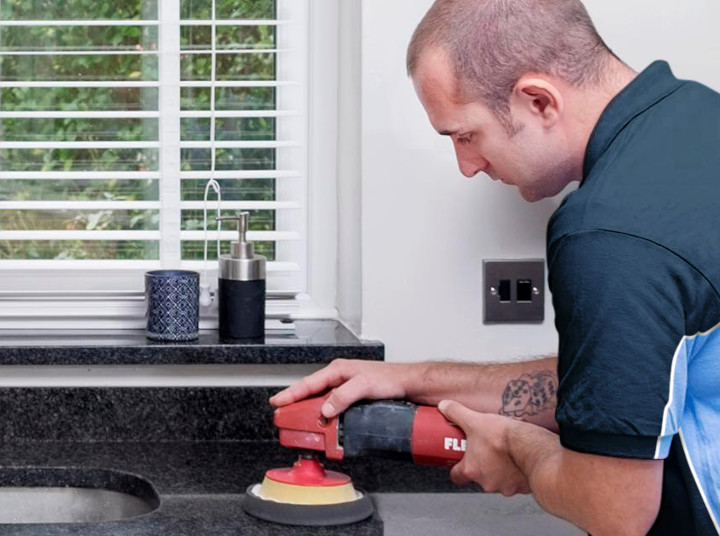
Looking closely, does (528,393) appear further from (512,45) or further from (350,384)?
(512,45)

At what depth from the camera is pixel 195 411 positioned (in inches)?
82.8

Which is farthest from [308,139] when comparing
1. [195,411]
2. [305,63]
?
[195,411]

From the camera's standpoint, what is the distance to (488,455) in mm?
1633

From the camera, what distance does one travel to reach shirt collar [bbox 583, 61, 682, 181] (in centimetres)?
137

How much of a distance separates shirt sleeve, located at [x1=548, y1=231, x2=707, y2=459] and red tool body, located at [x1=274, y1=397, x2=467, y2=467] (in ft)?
1.36

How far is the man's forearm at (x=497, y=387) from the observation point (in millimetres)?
1824

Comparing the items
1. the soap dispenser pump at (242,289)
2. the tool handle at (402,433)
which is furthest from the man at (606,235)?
the soap dispenser pump at (242,289)

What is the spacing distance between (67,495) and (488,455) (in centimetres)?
73

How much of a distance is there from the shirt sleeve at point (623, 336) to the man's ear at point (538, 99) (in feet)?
0.67

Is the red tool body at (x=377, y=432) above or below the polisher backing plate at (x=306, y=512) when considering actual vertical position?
above

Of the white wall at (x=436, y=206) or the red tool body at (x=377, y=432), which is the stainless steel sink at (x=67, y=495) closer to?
the red tool body at (x=377, y=432)

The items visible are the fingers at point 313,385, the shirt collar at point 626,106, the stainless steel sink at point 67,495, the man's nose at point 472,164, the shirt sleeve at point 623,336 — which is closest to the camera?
the shirt sleeve at point 623,336

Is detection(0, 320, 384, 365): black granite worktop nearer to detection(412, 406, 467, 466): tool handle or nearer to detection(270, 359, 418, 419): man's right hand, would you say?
detection(270, 359, 418, 419): man's right hand

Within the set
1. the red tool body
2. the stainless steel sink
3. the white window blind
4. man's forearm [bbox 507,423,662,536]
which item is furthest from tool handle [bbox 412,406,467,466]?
the white window blind
